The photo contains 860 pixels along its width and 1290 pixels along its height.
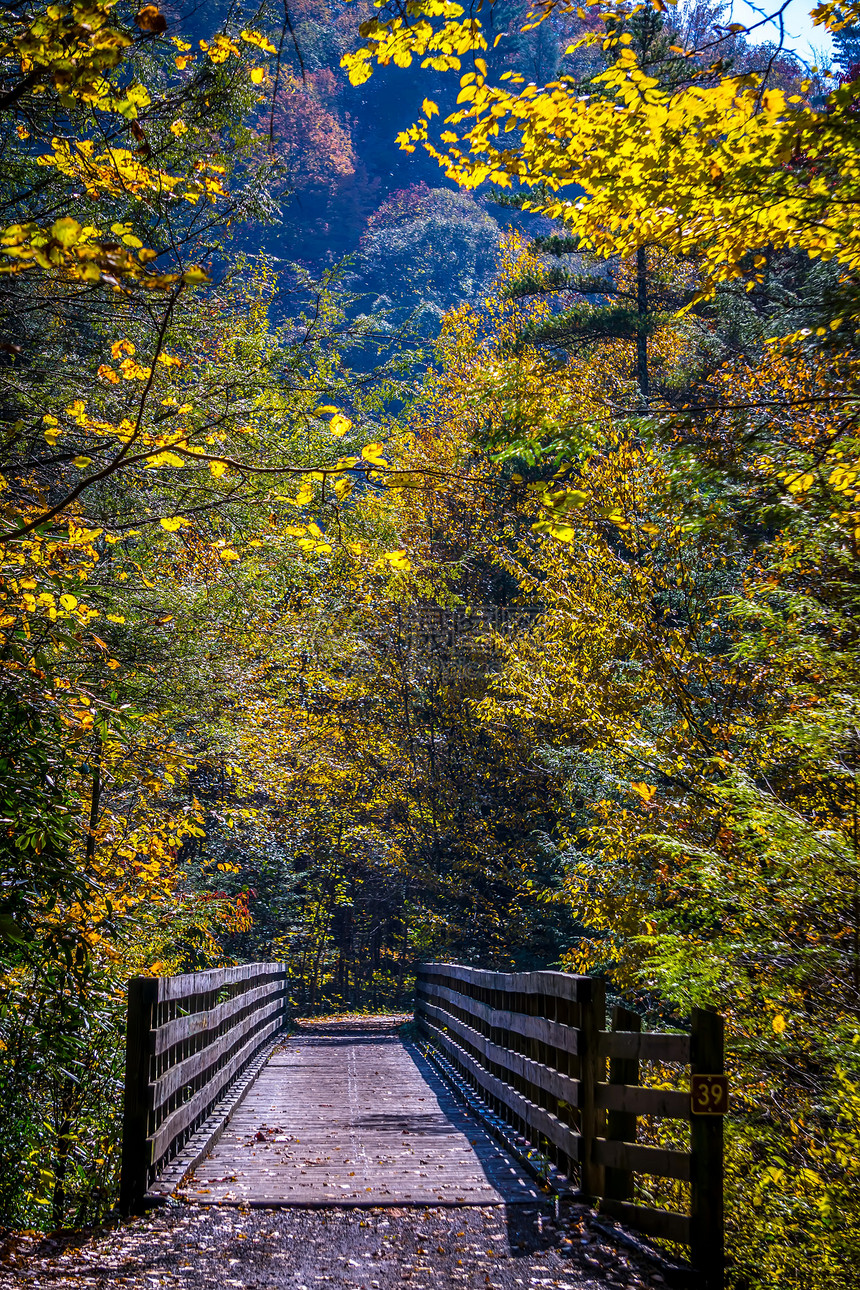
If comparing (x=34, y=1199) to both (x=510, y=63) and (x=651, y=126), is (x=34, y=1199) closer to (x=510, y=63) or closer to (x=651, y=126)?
(x=651, y=126)

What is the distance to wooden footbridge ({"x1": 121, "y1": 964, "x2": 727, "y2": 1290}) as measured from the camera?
4266 millimetres

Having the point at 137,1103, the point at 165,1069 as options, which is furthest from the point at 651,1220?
the point at 165,1069

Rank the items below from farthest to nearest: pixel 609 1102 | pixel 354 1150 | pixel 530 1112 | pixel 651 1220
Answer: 1. pixel 354 1150
2. pixel 530 1112
3. pixel 609 1102
4. pixel 651 1220

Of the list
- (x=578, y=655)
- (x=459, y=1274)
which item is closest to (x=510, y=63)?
(x=578, y=655)

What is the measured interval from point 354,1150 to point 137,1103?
2467 mm

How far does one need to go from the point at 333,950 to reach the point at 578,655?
63.2ft

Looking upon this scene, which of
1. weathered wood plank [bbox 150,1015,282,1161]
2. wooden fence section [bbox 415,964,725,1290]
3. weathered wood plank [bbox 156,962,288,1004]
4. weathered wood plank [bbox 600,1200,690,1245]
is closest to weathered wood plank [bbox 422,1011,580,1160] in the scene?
wooden fence section [bbox 415,964,725,1290]

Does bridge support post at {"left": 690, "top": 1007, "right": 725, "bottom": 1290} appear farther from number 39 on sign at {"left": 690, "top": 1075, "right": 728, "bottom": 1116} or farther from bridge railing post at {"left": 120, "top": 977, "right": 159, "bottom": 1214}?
bridge railing post at {"left": 120, "top": 977, "right": 159, "bottom": 1214}

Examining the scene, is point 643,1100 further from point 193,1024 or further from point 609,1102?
point 193,1024

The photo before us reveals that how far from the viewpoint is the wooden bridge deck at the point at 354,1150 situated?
210 inches

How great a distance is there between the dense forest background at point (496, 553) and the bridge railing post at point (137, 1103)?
1.62ft

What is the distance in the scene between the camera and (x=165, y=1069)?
5488 millimetres

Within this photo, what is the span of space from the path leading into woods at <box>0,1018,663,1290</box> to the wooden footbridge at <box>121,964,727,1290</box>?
0.03m

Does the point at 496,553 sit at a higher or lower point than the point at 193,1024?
higher
